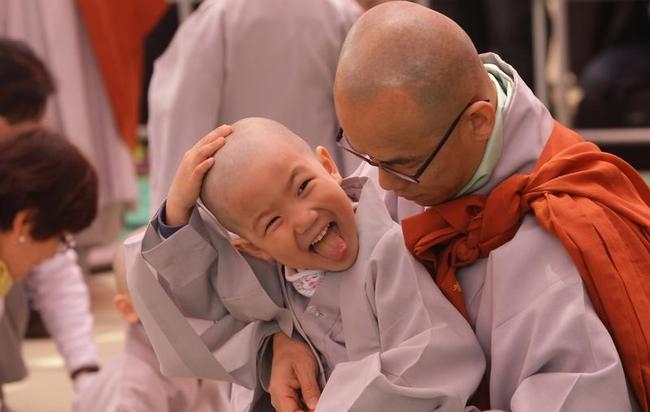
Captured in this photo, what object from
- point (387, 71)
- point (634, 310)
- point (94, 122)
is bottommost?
point (94, 122)

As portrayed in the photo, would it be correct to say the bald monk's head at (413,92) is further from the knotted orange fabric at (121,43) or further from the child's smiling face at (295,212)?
the knotted orange fabric at (121,43)

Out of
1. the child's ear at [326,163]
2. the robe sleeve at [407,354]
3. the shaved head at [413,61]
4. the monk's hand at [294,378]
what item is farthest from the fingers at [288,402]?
the shaved head at [413,61]

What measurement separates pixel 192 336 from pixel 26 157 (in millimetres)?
1245

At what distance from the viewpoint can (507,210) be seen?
6.07 feet

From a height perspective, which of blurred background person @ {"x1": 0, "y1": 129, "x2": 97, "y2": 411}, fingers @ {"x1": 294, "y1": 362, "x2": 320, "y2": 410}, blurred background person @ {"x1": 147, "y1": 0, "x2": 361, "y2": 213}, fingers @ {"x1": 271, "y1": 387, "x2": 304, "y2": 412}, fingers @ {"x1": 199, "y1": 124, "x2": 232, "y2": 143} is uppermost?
fingers @ {"x1": 199, "y1": 124, "x2": 232, "y2": 143}

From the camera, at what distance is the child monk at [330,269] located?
186 cm

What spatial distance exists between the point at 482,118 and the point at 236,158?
1.14 feet

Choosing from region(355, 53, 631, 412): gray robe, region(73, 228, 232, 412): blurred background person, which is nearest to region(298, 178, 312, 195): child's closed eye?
region(355, 53, 631, 412): gray robe

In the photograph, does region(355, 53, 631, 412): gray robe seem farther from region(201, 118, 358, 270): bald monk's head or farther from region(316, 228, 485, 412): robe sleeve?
region(201, 118, 358, 270): bald monk's head

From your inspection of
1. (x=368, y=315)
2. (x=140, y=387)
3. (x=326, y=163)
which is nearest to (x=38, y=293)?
(x=140, y=387)

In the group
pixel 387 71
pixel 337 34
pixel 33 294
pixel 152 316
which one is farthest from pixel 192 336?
pixel 33 294

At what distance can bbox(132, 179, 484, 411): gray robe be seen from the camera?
1854 mm

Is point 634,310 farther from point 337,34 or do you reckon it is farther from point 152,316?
point 337,34

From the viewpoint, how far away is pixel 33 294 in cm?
364
